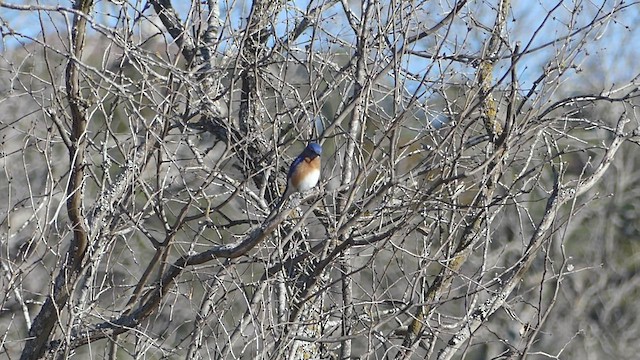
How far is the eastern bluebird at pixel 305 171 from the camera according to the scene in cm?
530

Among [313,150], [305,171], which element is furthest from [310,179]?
[313,150]

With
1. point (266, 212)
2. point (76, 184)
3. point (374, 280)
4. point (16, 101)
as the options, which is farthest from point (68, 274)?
point (16, 101)

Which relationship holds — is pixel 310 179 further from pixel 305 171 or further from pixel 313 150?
pixel 313 150

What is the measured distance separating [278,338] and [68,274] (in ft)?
3.34

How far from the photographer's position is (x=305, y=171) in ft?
18.0

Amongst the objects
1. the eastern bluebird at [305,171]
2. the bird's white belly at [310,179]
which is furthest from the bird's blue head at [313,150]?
the bird's white belly at [310,179]

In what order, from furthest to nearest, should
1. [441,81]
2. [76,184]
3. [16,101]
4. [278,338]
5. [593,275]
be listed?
1. [593,275]
2. [16,101]
3. [441,81]
4. [76,184]
5. [278,338]

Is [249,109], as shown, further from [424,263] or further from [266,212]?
[424,263]

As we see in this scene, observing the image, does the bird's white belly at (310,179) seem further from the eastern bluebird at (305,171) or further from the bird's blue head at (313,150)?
the bird's blue head at (313,150)

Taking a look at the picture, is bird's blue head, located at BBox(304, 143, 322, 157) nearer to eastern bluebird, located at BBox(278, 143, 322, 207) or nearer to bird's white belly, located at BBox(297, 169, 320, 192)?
eastern bluebird, located at BBox(278, 143, 322, 207)

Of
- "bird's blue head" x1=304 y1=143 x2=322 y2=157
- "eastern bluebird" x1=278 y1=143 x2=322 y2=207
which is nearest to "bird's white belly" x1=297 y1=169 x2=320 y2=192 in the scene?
"eastern bluebird" x1=278 y1=143 x2=322 y2=207

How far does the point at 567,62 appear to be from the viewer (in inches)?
163

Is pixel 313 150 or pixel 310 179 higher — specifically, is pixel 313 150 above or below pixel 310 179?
above

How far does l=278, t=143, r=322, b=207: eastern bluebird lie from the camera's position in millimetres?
5301
